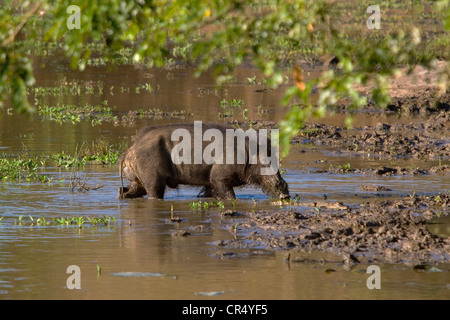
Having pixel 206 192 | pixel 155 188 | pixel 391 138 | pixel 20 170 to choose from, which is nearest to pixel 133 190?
pixel 155 188

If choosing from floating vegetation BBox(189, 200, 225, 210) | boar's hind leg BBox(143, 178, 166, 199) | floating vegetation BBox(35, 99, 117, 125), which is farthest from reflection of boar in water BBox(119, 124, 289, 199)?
floating vegetation BBox(35, 99, 117, 125)

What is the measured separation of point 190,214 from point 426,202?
3147mm

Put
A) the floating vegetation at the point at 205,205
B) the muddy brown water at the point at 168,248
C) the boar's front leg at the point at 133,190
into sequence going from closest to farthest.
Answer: the muddy brown water at the point at 168,248 < the floating vegetation at the point at 205,205 < the boar's front leg at the point at 133,190

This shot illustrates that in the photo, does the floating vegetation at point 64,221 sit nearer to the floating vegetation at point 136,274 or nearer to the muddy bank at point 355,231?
the muddy bank at point 355,231

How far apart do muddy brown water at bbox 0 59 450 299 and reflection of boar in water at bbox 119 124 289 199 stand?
10.9 inches

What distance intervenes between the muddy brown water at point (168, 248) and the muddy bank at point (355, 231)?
225 millimetres

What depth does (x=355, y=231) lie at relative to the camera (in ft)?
33.6

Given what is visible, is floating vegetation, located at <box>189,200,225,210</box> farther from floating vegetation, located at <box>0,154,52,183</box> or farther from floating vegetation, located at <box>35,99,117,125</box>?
floating vegetation, located at <box>35,99,117,125</box>

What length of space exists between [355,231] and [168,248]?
219cm

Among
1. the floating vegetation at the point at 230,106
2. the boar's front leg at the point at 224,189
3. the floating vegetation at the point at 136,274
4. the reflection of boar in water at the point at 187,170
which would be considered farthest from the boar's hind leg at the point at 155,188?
the floating vegetation at the point at 230,106

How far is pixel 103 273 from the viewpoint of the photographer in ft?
28.0

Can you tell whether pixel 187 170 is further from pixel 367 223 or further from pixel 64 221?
pixel 367 223

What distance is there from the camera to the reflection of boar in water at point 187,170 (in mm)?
12633
